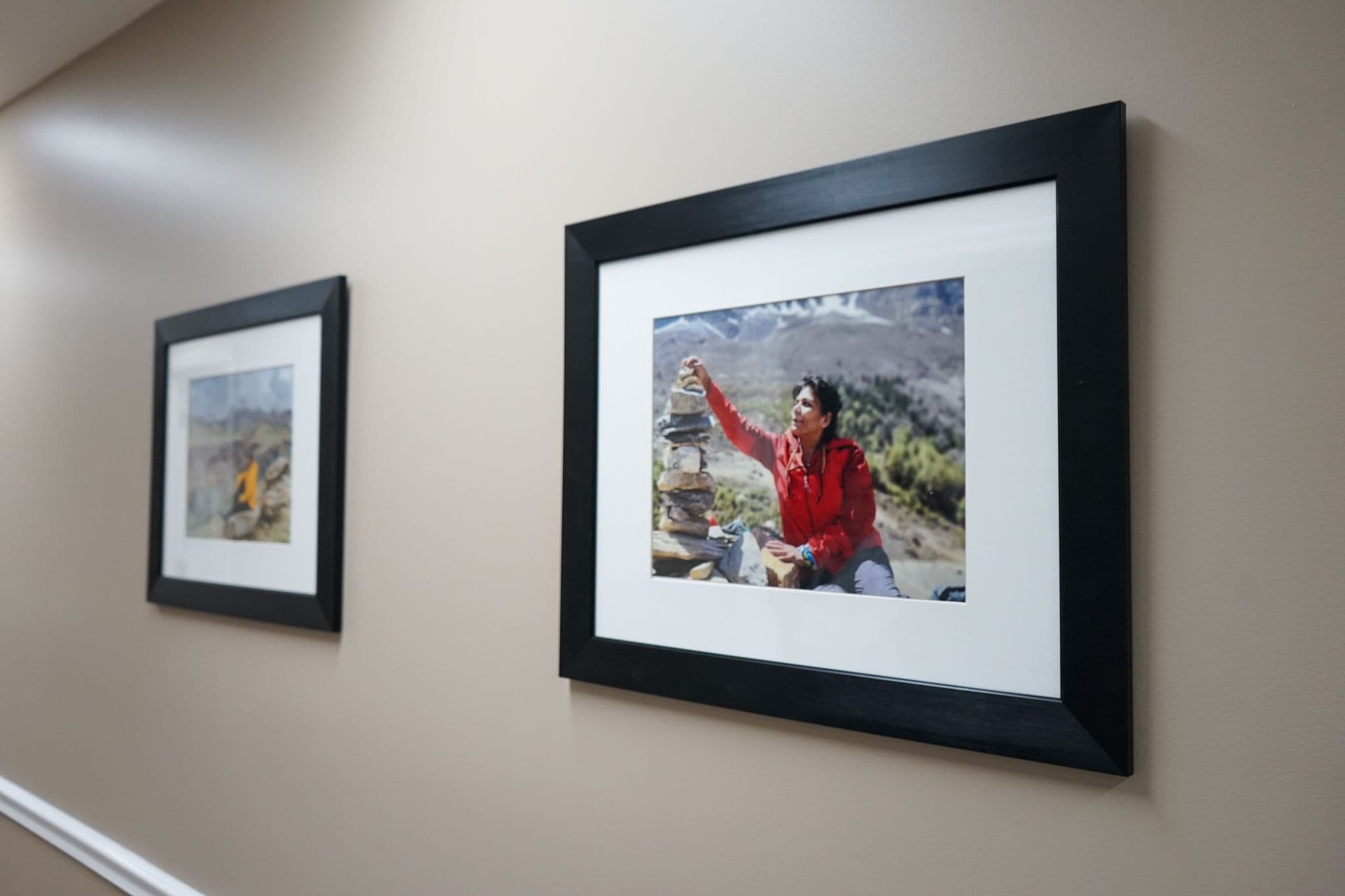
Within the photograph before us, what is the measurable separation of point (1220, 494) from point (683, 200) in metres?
0.63

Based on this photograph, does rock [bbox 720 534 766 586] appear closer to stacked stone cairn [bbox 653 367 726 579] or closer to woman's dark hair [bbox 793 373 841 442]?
stacked stone cairn [bbox 653 367 726 579]

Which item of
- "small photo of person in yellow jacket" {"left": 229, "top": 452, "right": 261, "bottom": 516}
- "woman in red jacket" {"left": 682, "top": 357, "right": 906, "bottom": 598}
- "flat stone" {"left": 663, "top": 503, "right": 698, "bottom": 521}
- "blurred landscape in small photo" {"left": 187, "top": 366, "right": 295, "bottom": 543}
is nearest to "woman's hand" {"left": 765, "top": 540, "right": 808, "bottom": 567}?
"woman in red jacket" {"left": 682, "top": 357, "right": 906, "bottom": 598}

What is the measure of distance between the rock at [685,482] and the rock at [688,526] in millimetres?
31

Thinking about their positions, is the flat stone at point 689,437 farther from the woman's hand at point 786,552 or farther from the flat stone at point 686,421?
the woman's hand at point 786,552

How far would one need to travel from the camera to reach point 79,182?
7.12ft

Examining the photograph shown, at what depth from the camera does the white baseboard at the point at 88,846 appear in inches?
70.1

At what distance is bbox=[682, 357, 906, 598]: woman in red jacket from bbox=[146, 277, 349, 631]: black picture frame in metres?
0.82

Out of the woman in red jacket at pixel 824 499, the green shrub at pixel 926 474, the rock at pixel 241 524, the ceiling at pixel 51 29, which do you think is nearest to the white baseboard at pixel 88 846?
the rock at pixel 241 524

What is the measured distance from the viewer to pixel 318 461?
150cm

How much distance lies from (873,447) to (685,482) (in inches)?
9.5

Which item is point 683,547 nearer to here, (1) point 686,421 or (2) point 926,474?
(1) point 686,421

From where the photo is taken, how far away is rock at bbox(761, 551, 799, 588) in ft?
3.08

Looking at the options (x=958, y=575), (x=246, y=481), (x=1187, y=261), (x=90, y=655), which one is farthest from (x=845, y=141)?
(x=90, y=655)

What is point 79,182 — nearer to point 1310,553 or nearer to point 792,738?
point 792,738
